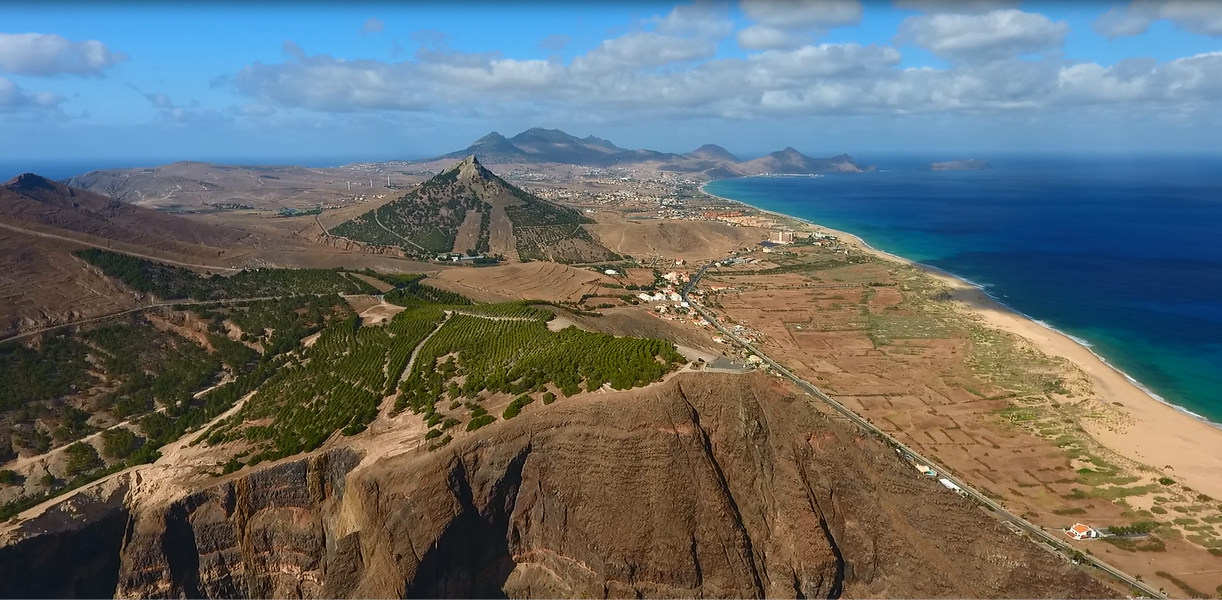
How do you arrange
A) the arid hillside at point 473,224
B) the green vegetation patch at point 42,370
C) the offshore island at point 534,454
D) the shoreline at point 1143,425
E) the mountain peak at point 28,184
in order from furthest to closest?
1. the arid hillside at point 473,224
2. the mountain peak at point 28,184
3. the green vegetation patch at point 42,370
4. the shoreline at point 1143,425
5. the offshore island at point 534,454

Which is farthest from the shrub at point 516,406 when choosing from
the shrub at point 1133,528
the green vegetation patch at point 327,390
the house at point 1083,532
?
the shrub at point 1133,528

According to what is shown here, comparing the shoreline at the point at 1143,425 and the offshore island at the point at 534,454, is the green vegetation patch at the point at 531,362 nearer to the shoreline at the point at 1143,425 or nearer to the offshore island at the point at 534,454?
the offshore island at the point at 534,454

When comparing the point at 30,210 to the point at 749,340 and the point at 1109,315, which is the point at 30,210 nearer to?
the point at 749,340

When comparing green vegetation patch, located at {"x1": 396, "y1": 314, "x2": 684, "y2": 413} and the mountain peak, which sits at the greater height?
the mountain peak

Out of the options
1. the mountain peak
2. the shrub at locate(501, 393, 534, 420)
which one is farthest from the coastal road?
Answer: the mountain peak

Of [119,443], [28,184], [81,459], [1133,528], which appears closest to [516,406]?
[119,443]

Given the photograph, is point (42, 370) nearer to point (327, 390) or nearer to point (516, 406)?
point (327, 390)

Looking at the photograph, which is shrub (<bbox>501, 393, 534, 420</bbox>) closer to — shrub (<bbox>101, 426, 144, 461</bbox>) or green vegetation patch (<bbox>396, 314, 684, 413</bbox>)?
green vegetation patch (<bbox>396, 314, 684, 413</bbox>)
